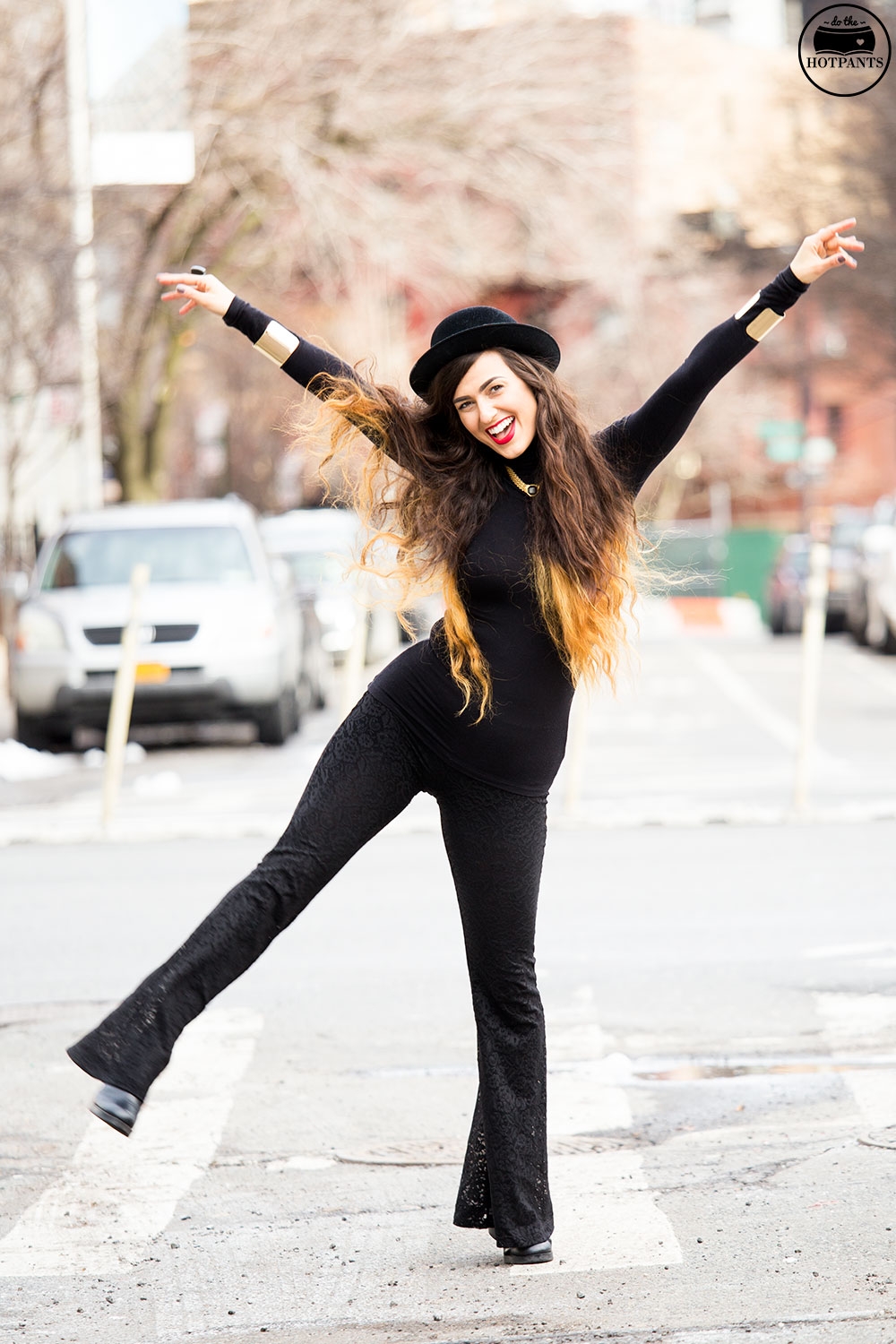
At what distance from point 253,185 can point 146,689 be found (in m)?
10.6

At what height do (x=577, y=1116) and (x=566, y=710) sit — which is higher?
(x=566, y=710)

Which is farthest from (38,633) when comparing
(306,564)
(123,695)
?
(306,564)

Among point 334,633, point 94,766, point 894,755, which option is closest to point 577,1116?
point 894,755

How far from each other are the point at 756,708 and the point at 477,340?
1382 centimetres

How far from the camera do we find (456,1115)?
16.4 feet

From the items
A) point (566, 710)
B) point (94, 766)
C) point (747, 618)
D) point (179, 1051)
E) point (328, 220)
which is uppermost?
point (328, 220)

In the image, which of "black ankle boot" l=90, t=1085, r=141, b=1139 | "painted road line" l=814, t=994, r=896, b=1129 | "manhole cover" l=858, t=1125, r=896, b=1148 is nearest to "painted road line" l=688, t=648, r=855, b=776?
"painted road line" l=814, t=994, r=896, b=1129

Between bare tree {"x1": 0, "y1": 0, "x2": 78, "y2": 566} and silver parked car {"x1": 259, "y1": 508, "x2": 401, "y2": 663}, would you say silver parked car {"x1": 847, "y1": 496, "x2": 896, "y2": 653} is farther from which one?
bare tree {"x1": 0, "y1": 0, "x2": 78, "y2": 566}

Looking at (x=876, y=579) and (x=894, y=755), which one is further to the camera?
(x=876, y=579)

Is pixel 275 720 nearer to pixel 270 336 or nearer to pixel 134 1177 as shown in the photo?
pixel 134 1177

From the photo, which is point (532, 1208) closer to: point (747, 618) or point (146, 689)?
point (146, 689)

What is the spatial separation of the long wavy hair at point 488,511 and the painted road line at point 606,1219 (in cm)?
110

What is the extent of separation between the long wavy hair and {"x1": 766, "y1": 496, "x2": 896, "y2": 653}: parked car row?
1877cm

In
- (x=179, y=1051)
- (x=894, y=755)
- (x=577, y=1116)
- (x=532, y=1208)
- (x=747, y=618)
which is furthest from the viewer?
(x=747, y=618)
